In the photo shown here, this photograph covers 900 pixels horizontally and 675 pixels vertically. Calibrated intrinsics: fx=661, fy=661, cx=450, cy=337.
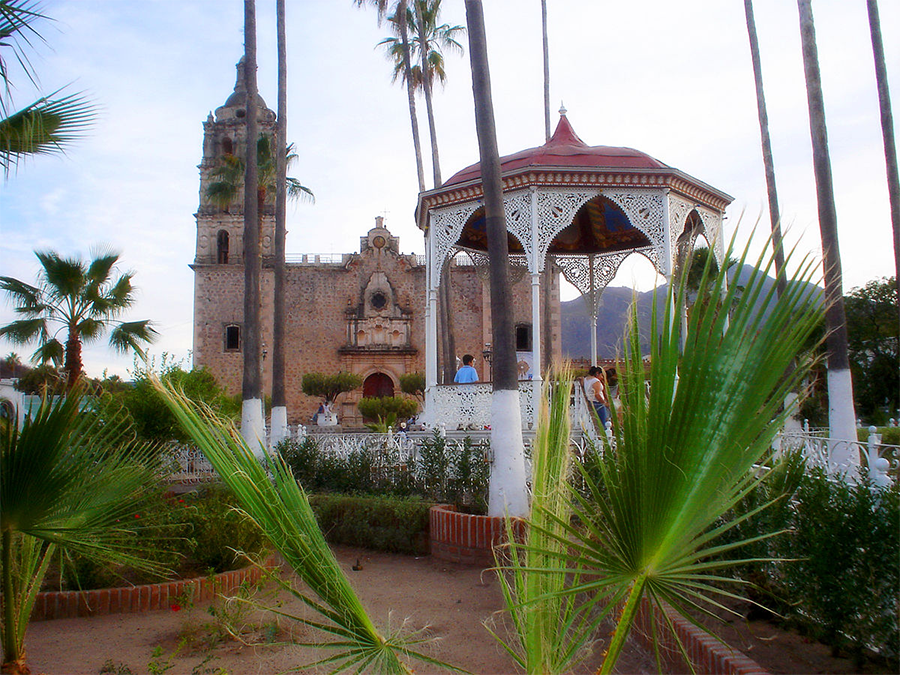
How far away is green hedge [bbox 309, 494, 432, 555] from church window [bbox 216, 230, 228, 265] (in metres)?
25.3

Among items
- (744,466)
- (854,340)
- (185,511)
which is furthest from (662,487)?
(854,340)

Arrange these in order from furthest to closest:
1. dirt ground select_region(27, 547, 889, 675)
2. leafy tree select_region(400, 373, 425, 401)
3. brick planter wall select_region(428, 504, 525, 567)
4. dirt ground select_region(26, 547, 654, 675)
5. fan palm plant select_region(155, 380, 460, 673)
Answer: leafy tree select_region(400, 373, 425, 401) < brick planter wall select_region(428, 504, 525, 567) < dirt ground select_region(26, 547, 654, 675) < dirt ground select_region(27, 547, 889, 675) < fan palm plant select_region(155, 380, 460, 673)

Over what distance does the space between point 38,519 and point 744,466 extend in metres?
2.74

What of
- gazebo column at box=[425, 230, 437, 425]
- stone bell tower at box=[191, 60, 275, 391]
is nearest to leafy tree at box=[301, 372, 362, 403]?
stone bell tower at box=[191, 60, 275, 391]

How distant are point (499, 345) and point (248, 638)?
3064mm

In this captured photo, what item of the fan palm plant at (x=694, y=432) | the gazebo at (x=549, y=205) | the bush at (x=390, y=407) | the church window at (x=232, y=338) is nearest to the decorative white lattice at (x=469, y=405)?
the gazebo at (x=549, y=205)

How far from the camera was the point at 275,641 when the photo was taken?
3.13 metres

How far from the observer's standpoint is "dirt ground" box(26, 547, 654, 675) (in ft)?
11.2

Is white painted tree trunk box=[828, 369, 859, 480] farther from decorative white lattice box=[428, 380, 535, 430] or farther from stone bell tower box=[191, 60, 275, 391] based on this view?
stone bell tower box=[191, 60, 275, 391]

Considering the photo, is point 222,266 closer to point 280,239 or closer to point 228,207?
point 228,207

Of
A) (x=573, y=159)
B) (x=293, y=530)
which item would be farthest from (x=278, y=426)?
(x=293, y=530)

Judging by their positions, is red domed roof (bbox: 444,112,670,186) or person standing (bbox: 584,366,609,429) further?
red domed roof (bbox: 444,112,670,186)

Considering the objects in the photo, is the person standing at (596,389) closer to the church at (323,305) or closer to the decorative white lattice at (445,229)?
the decorative white lattice at (445,229)

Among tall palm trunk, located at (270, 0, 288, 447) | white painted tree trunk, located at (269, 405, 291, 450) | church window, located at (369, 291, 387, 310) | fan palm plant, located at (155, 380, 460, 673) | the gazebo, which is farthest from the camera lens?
church window, located at (369, 291, 387, 310)
